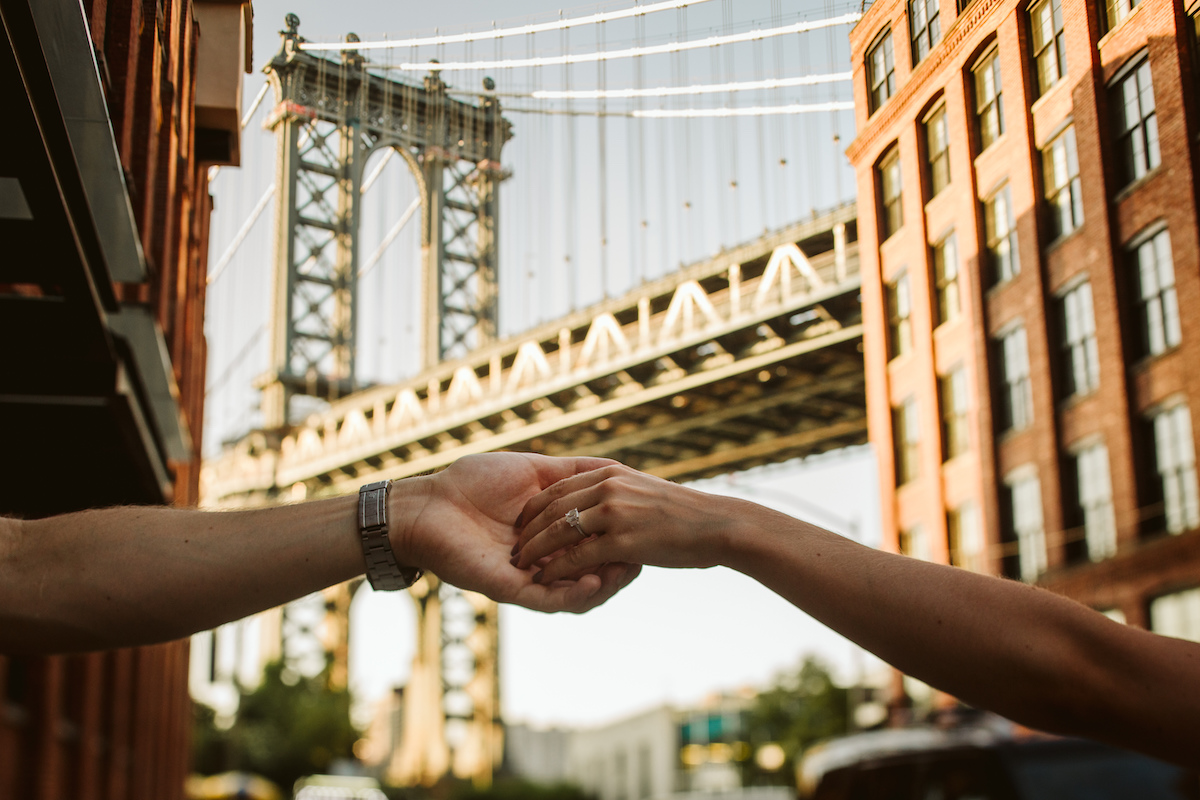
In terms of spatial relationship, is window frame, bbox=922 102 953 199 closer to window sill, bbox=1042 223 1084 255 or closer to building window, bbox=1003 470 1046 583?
window sill, bbox=1042 223 1084 255

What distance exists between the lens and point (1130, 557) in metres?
3.79

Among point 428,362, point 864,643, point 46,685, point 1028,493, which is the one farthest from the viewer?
point 46,685

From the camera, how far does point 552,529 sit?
108 inches

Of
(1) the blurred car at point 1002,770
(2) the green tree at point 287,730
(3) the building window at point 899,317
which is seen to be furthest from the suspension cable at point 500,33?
(2) the green tree at point 287,730

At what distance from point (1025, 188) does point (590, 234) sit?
1339 millimetres

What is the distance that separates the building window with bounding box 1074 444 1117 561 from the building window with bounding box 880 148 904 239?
88cm

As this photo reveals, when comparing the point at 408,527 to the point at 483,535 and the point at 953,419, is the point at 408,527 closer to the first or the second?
the point at 483,535

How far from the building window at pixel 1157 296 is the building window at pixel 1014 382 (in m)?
0.40

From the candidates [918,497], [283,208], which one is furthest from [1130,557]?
[283,208]

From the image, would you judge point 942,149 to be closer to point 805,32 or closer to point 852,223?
point 852,223

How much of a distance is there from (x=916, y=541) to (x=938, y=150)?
1.29m

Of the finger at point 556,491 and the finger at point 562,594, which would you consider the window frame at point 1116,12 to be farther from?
the finger at point 562,594

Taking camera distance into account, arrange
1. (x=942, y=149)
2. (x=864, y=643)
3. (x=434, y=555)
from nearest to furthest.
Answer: (x=864, y=643) < (x=434, y=555) < (x=942, y=149)

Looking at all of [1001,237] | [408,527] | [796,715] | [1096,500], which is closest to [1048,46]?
[1001,237]
